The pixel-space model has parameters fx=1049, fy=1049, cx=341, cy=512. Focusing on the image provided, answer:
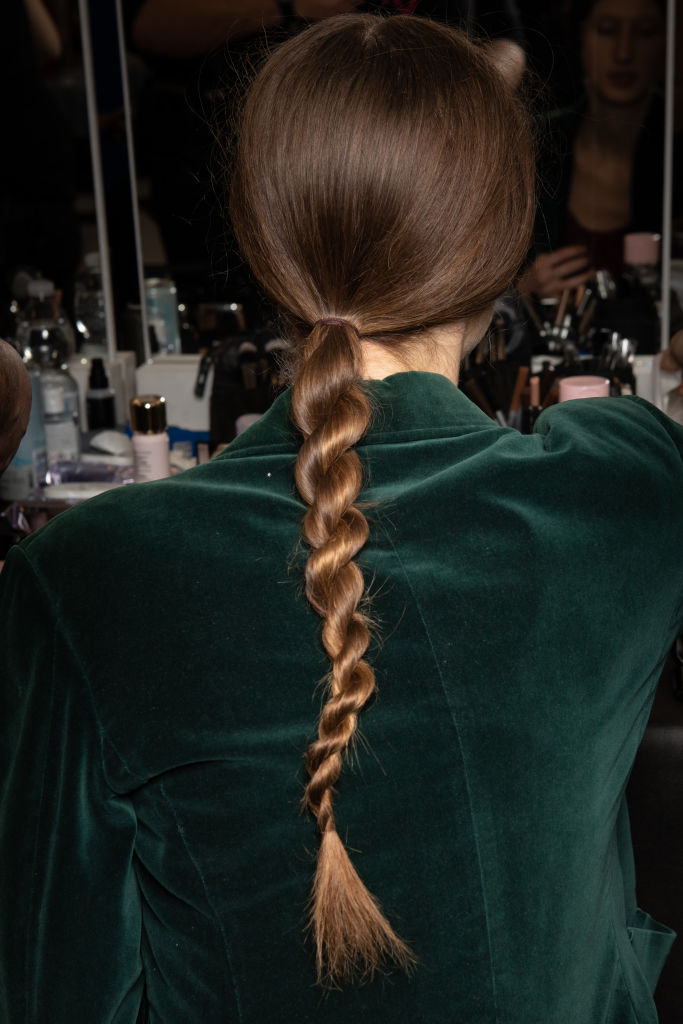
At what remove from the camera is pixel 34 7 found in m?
1.86

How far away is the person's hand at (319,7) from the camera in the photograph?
1.76m

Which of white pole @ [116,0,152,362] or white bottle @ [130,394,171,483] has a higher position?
white pole @ [116,0,152,362]

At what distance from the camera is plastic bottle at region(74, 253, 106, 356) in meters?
2.01

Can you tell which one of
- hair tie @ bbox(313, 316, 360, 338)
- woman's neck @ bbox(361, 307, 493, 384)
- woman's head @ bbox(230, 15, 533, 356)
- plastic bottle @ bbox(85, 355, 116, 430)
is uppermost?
woman's head @ bbox(230, 15, 533, 356)

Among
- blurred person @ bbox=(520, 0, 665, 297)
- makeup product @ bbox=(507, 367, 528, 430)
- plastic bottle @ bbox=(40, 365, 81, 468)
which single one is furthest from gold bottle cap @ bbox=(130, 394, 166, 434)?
blurred person @ bbox=(520, 0, 665, 297)

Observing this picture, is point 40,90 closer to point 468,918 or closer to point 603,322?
point 603,322

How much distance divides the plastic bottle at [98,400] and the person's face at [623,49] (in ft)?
3.19

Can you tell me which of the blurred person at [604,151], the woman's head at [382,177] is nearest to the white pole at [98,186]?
the blurred person at [604,151]

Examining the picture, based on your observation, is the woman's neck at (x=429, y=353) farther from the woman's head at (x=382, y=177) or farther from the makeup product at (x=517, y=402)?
the makeup product at (x=517, y=402)

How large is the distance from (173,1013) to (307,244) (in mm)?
497

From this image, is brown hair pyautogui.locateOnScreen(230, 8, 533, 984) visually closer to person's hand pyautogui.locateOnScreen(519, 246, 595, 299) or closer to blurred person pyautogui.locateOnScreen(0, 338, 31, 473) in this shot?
blurred person pyautogui.locateOnScreen(0, 338, 31, 473)

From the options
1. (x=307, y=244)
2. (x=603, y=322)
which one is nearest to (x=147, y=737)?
(x=307, y=244)

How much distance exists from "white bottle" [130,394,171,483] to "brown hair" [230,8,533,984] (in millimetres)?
890

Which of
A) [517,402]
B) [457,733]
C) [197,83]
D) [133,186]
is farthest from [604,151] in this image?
[457,733]
